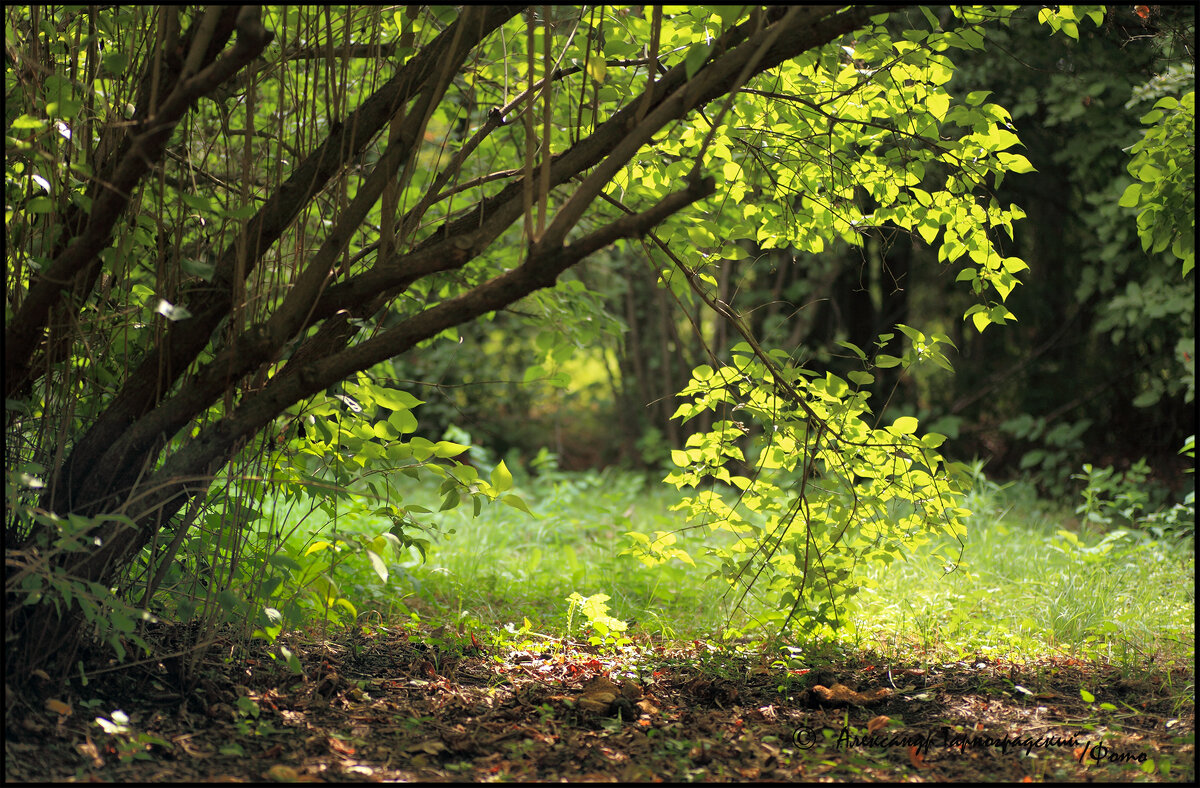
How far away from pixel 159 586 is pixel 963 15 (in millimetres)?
2592

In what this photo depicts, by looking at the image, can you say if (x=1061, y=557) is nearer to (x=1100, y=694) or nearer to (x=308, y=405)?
(x=1100, y=694)

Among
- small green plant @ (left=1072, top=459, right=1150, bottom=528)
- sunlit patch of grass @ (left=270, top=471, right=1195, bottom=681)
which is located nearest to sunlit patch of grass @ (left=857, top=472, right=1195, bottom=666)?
sunlit patch of grass @ (left=270, top=471, right=1195, bottom=681)

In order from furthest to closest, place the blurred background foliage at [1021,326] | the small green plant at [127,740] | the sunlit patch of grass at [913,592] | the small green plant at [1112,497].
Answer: the blurred background foliage at [1021,326] → the small green plant at [1112,497] → the sunlit patch of grass at [913,592] → the small green plant at [127,740]

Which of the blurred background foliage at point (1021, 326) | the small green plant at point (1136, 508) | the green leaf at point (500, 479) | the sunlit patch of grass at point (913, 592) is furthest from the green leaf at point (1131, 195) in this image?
the blurred background foliage at point (1021, 326)

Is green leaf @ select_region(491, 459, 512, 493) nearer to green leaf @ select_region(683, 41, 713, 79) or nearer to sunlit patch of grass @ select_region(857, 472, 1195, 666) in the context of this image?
green leaf @ select_region(683, 41, 713, 79)

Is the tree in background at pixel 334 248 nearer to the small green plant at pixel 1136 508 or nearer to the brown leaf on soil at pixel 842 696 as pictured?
the brown leaf on soil at pixel 842 696

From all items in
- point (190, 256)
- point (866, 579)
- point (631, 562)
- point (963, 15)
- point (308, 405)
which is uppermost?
point (963, 15)

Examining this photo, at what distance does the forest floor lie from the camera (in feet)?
5.87

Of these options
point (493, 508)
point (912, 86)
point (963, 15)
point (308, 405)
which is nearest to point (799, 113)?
point (912, 86)

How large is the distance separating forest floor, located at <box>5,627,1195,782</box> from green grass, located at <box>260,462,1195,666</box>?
28 cm

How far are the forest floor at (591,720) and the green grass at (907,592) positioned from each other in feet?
0.93

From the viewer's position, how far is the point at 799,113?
2.57 meters

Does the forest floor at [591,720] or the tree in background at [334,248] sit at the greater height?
the tree in background at [334,248]

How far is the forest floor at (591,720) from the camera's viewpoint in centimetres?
179
